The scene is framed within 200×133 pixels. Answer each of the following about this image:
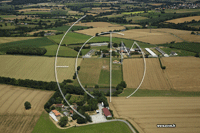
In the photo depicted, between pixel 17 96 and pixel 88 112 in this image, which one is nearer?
pixel 88 112

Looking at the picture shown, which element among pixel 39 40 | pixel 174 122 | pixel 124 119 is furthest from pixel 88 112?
pixel 39 40

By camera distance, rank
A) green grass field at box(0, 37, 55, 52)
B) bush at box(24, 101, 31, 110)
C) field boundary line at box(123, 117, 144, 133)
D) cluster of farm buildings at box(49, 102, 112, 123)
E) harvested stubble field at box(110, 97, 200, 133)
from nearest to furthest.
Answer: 1. field boundary line at box(123, 117, 144, 133)
2. harvested stubble field at box(110, 97, 200, 133)
3. cluster of farm buildings at box(49, 102, 112, 123)
4. bush at box(24, 101, 31, 110)
5. green grass field at box(0, 37, 55, 52)

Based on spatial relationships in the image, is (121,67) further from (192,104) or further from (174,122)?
(174,122)

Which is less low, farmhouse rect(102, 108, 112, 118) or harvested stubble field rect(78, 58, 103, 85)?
harvested stubble field rect(78, 58, 103, 85)

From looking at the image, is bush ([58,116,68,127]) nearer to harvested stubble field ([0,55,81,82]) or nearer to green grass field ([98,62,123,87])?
green grass field ([98,62,123,87])

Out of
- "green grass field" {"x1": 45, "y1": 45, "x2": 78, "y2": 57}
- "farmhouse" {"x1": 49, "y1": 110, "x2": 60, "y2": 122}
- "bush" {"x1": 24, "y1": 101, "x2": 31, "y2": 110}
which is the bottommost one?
"farmhouse" {"x1": 49, "y1": 110, "x2": 60, "y2": 122}

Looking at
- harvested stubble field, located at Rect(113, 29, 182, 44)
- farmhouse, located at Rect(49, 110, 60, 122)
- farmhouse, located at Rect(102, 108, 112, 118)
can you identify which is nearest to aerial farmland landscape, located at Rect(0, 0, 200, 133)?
farmhouse, located at Rect(102, 108, 112, 118)

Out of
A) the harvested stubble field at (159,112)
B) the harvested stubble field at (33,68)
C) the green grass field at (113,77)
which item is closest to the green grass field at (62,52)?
the harvested stubble field at (33,68)
